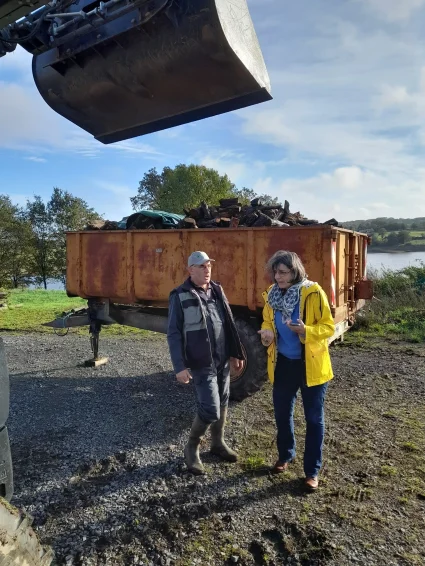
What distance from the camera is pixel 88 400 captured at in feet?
17.6

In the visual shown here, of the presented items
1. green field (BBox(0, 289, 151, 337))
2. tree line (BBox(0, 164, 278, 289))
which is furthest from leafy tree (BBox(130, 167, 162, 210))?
green field (BBox(0, 289, 151, 337))

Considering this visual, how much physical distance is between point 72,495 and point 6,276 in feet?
101

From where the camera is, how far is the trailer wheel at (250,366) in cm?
496

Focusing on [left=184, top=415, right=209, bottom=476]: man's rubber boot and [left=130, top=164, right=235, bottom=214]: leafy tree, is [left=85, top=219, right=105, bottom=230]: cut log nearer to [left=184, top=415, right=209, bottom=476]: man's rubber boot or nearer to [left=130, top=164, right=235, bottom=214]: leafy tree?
[left=184, top=415, right=209, bottom=476]: man's rubber boot

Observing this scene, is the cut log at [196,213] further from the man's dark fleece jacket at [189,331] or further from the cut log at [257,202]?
the man's dark fleece jacket at [189,331]

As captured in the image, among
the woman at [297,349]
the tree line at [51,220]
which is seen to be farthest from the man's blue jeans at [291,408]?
the tree line at [51,220]

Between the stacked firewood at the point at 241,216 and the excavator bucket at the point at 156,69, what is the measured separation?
7.52ft

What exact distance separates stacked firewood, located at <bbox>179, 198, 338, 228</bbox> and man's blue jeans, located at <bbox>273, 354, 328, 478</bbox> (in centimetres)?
212

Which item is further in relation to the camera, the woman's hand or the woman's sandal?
the woman's sandal

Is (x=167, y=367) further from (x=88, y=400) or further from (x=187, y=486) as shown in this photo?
(x=187, y=486)

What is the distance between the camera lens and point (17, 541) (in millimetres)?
1771

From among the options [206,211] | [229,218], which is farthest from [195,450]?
[206,211]

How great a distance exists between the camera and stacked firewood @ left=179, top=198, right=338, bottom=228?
5.21 metres

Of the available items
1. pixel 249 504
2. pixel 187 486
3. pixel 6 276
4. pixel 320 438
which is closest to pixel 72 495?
pixel 187 486
